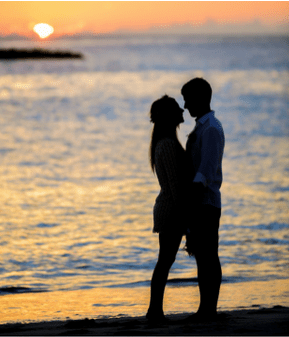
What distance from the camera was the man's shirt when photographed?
4582 mm

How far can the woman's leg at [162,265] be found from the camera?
4746 mm

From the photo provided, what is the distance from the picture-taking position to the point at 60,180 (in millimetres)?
13594

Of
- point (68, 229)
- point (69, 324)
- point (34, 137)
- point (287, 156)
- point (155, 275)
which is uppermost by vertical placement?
point (34, 137)

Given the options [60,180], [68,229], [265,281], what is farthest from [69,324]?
[60,180]

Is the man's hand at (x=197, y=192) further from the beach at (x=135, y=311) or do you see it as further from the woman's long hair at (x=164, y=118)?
the beach at (x=135, y=311)

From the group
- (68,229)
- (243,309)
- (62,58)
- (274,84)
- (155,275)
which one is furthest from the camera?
(62,58)

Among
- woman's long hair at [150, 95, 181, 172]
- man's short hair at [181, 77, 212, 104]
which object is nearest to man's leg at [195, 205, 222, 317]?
woman's long hair at [150, 95, 181, 172]

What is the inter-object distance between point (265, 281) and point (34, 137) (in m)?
16.0

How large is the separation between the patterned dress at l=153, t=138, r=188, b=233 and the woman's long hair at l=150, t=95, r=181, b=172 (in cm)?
7

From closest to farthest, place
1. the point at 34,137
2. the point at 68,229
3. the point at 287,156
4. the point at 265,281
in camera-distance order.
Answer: the point at 265,281 < the point at 68,229 < the point at 287,156 < the point at 34,137

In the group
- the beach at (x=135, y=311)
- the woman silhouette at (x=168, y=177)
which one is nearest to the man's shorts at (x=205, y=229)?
the woman silhouette at (x=168, y=177)

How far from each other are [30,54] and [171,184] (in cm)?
10724

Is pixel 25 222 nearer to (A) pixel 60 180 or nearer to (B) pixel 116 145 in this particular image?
(A) pixel 60 180

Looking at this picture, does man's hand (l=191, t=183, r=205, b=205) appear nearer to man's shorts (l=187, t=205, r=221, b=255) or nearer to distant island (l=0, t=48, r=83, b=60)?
man's shorts (l=187, t=205, r=221, b=255)
